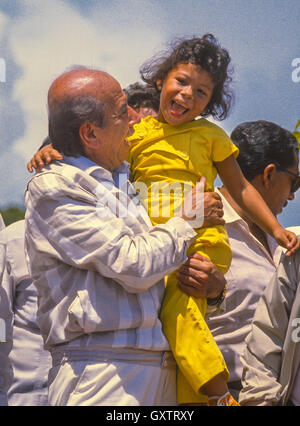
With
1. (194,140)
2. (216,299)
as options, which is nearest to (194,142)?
(194,140)

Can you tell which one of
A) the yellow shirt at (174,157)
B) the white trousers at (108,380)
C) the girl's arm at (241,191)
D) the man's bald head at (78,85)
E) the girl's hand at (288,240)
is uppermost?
the man's bald head at (78,85)

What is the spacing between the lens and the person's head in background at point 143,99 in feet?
12.5

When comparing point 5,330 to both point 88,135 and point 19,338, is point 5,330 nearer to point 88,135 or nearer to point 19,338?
point 19,338

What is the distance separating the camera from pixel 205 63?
353cm

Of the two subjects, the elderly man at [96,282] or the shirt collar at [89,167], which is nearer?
the elderly man at [96,282]

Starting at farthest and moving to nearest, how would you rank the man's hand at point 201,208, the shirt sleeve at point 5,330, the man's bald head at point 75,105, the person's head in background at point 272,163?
the person's head in background at point 272,163, the shirt sleeve at point 5,330, the man's hand at point 201,208, the man's bald head at point 75,105

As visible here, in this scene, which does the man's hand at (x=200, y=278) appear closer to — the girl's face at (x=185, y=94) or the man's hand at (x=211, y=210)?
the man's hand at (x=211, y=210)

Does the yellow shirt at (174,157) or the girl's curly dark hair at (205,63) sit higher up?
the girl's curly dark hair at (205,63)

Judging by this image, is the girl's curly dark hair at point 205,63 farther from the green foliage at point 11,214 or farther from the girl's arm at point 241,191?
the green foliage at point 11,214

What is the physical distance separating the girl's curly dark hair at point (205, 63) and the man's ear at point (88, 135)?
0.67m

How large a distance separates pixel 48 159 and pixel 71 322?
634 mm

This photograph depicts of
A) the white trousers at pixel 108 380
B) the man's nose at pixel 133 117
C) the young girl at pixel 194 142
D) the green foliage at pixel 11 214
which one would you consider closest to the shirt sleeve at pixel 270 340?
the young girl at pixel 194 142

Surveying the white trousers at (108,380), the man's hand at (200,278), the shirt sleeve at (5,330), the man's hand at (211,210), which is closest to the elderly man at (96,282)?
the white trousers at (108,380)

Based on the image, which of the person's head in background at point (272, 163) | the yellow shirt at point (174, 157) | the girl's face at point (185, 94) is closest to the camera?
the yellow shirt at point (174, 157)
